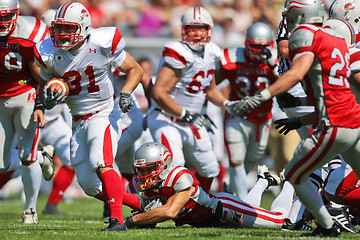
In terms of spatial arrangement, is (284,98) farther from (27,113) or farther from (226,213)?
(27,113)

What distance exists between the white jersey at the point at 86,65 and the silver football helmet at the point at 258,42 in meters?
2.18

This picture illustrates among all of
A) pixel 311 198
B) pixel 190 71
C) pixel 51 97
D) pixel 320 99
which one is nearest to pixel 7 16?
pixel 51 97

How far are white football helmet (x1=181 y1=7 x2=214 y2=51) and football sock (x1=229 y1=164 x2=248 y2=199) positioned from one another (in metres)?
1.52

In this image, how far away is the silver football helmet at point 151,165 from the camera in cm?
486

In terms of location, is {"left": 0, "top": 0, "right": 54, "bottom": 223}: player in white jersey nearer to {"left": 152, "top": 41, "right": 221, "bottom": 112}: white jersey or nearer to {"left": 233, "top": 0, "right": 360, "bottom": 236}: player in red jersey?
{"left": 152, "top": 41, "right": 221, "bottom": 112}: white jersey

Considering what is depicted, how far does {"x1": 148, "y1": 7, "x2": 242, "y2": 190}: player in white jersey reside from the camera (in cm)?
645

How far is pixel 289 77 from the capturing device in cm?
421

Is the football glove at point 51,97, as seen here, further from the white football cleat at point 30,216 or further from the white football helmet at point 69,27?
the white football cleat at point 30,216

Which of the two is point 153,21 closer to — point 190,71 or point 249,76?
point 249,76

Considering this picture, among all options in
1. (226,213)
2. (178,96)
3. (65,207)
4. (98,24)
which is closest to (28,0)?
(98,24)

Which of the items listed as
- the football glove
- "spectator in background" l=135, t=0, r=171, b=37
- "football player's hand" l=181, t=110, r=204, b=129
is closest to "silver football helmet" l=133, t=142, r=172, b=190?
the football glove

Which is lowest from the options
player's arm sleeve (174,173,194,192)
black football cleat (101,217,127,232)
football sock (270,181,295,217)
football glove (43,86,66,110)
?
football sock (270,181,295,217)

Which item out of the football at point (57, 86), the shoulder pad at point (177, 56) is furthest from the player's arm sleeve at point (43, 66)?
the shoulder pad at point (177, 56)

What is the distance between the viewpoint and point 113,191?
16.3 ft
